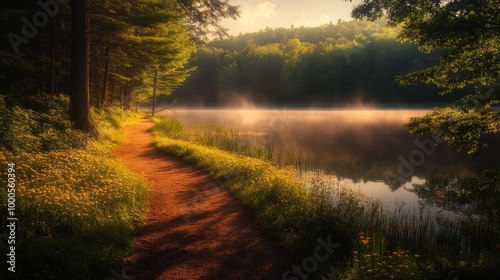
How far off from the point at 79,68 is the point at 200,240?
32.9 feet

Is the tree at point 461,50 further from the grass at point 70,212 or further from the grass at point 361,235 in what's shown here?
the grass at point 70,212

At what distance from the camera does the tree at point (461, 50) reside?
6.46m

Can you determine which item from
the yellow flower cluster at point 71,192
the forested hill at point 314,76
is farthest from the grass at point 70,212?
the forested hill at point 314,76

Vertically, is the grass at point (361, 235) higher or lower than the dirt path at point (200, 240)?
higher

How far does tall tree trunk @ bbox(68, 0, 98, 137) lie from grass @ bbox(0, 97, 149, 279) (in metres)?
3.01

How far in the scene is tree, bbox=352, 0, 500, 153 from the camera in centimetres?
646

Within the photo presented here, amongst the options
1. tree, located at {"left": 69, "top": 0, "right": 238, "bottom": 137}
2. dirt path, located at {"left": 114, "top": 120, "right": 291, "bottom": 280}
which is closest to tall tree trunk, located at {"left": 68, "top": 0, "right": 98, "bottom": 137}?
tree, located at {"left": 69, "top": 0, "right": 238, "bottom": 137}

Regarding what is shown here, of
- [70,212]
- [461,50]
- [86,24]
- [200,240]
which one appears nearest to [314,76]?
[86,24]

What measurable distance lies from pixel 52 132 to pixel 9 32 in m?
6.96

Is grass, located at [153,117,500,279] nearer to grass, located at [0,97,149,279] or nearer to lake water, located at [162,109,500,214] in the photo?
lake water, located at [162,109,500,214]

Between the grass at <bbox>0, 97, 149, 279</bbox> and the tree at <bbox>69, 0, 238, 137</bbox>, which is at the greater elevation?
the tree at <bbox>69, 0, 238, 137</bbox>

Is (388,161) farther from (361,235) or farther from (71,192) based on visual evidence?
(71,192)

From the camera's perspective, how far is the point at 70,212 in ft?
17.7

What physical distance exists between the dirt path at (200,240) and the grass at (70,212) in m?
0.39
